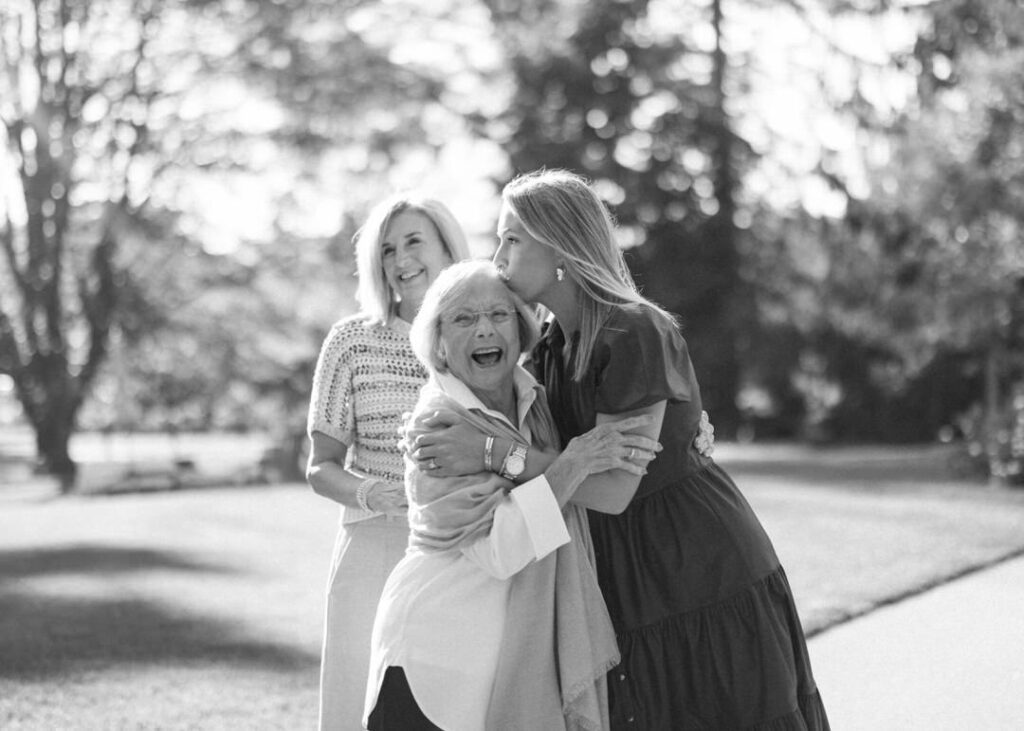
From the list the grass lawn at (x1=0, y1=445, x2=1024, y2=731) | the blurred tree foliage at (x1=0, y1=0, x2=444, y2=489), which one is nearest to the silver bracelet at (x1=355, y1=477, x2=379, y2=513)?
the grass lawn at (x1=0, y1=445, x2=1024, y2=731)

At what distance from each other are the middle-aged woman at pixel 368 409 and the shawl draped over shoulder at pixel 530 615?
3.10 ft

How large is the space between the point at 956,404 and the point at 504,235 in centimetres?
3551

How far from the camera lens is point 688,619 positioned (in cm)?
315

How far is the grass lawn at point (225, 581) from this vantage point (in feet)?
21.0

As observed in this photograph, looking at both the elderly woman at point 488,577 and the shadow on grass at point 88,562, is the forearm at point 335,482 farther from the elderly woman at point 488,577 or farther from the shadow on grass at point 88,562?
the shadow on grass at point 88,562

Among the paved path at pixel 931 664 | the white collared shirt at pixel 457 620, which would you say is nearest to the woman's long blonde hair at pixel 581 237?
the white collared shirt at pixel 457 620

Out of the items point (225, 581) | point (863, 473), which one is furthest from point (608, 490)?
point (863, 473)

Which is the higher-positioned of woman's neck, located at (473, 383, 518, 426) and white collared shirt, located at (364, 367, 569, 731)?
woman's neck, located at (473, 383, 518, 426)

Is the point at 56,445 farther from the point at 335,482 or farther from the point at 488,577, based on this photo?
the point at 488,577

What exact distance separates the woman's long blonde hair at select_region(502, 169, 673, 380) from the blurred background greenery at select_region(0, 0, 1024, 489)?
1454 centimetres

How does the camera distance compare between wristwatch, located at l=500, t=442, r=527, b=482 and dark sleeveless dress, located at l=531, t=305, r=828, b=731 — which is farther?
dark sleeveless dress, located at l=531, t=305, r=828, b=731

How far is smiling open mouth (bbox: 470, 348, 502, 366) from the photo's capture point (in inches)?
117

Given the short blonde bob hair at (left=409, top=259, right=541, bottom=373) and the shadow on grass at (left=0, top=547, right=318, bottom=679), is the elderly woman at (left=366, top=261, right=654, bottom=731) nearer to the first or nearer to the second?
the short blonde bob hair at (left=409, top=259, right=541, bottom=373)

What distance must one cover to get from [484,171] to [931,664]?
23.3 metres
